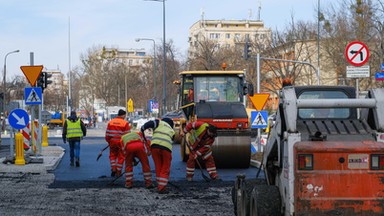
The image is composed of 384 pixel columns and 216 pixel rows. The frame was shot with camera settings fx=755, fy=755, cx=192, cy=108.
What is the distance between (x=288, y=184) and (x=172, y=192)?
7093 mm

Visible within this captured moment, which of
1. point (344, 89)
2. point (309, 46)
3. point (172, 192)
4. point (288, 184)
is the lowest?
point (172, 192)

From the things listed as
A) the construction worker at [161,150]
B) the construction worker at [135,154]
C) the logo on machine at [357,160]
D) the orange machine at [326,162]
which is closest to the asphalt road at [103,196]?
the construction worker at [135,154]

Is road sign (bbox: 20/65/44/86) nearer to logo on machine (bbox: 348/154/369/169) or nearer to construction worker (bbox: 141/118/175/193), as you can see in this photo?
construction worker (bbox: 141/118/175/193)

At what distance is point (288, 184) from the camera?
316 inches

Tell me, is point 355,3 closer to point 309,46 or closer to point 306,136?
point 309,46

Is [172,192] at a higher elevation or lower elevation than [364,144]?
lower

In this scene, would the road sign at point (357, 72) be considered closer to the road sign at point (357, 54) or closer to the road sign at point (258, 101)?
the road sign at point (357, 54)

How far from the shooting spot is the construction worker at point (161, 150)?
1484cm

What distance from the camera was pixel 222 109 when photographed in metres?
20.8

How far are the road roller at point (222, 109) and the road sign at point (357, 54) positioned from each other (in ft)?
13.5

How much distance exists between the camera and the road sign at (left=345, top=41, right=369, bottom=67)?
56.7 ft

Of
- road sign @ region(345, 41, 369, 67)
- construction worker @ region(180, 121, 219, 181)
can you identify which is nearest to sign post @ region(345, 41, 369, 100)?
road sign @ region(345, 41, 369, 67)

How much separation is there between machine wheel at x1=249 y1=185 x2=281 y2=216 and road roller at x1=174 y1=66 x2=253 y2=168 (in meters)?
11.6

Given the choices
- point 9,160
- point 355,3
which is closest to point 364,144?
point 9,160
